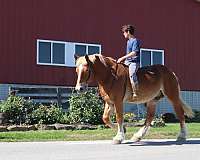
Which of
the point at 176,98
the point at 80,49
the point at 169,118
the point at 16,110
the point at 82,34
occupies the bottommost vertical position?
the point at 169,118

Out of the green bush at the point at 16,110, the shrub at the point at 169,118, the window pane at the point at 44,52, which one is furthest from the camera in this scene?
the shrub at the point at 169,118

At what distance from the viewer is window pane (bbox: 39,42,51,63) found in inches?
1029

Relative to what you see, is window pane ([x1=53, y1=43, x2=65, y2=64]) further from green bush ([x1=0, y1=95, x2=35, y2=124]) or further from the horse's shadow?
the horse's shadow

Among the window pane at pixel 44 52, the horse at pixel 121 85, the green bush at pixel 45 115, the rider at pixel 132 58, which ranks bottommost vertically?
the green bush at pixel 45 115

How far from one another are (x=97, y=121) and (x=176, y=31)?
12.2m

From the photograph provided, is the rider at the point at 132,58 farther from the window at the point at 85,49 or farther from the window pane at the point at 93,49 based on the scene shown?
the window pane at the point at 93,49

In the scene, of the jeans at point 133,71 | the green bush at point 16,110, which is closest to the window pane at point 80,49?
the green bush at point 16,110

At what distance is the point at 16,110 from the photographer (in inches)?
803

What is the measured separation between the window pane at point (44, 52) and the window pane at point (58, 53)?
37 centimetres

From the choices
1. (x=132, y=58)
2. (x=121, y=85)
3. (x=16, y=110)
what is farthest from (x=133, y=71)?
(x=16, y=110)

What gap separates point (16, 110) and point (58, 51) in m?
6.89

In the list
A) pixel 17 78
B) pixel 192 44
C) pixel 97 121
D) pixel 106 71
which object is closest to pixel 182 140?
pixel 106 71

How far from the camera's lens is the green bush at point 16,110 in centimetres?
2023

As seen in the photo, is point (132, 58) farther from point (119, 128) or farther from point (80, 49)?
point (80, 49)
